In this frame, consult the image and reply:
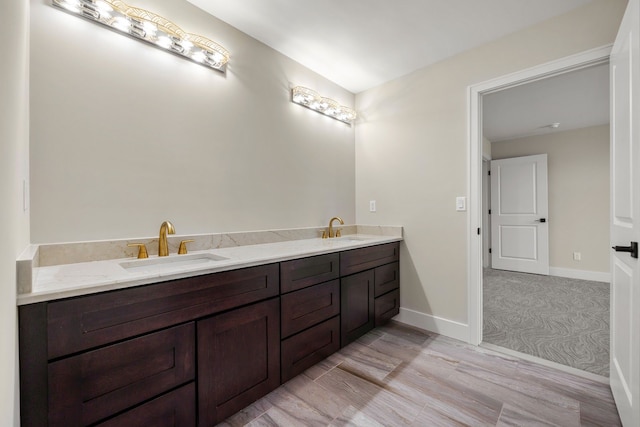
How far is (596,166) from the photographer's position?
4312 mm

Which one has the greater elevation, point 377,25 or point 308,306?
point 377,25

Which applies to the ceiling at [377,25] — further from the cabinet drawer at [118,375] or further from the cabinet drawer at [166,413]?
the cabinet drawer at [166,413]

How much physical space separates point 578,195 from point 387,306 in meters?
4.03

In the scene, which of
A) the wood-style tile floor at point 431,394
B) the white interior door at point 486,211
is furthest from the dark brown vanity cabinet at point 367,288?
the white interior door at point 486,211

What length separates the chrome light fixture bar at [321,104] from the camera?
2.51m

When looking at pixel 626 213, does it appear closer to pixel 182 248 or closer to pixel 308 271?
pixel 308 271

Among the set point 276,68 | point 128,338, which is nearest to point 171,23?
point 276,68

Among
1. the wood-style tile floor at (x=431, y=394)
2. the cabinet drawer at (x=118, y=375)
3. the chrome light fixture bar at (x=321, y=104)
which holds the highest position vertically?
the chrome light fixture bar at (x=321, y=104)

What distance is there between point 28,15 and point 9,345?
4.70ft

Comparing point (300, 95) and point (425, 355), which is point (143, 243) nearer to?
point (300, 95)

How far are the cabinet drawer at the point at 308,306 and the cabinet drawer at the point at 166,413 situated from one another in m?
0.56

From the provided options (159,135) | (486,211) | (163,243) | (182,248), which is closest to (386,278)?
(182,248)

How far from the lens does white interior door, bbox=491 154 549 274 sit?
184 inches

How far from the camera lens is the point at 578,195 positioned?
4469 millimetres
